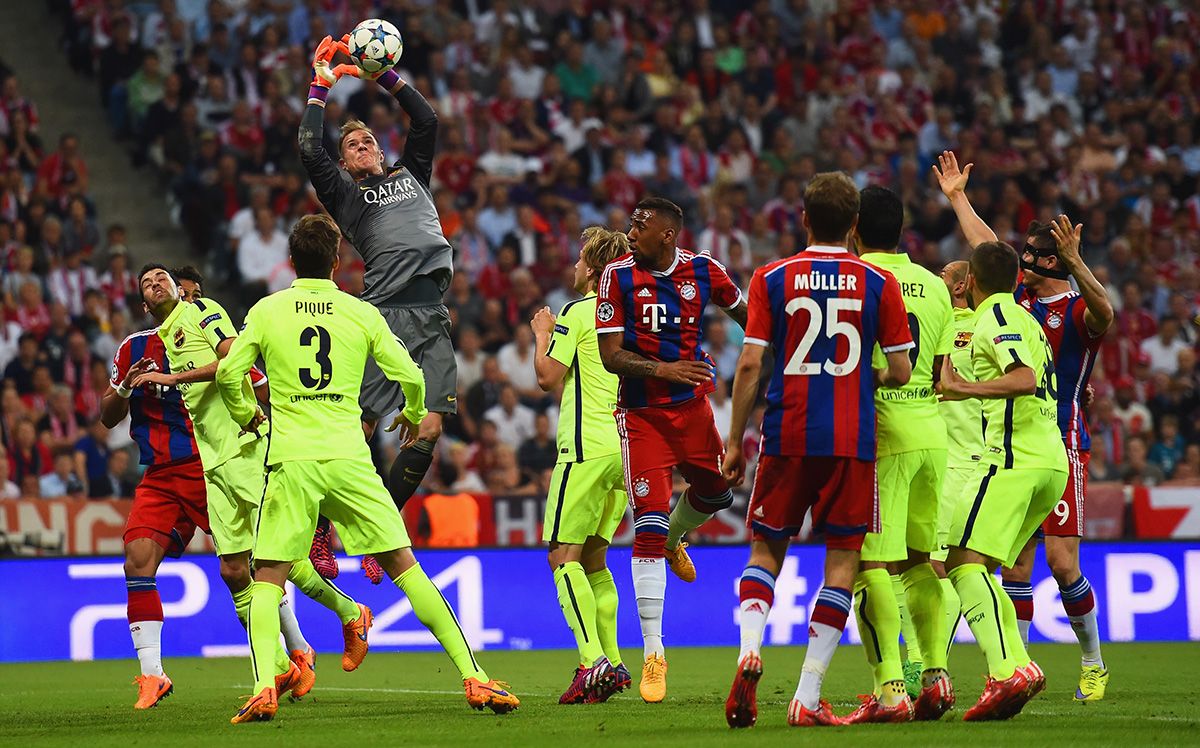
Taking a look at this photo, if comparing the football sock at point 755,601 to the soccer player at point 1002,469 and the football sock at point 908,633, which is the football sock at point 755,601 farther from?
the football sock at point 908,633

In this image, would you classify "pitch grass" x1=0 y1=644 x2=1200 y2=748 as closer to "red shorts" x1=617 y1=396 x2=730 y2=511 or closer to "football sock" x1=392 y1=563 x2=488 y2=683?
"football sock" x1=392 y1=563 x2=488 y2=683

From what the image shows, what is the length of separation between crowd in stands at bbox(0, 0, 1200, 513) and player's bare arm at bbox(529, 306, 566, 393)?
7.01 metres

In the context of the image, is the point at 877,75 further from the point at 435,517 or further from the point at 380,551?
the point at 380,551

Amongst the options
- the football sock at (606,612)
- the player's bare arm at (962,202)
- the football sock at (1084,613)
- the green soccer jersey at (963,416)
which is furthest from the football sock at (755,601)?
the green soccer jersey at (963,416)

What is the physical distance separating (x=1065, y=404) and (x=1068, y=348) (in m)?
0.32

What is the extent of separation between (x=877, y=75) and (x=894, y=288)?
16.9 metres

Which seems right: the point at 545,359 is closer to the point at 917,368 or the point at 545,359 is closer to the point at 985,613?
the point at 917,368

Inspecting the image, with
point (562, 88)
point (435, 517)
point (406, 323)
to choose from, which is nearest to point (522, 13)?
point (562, 88)

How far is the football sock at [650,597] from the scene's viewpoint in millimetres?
9219

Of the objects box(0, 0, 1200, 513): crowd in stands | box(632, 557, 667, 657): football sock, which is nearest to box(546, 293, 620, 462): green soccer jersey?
box(632, 557, 667, 657): football sock

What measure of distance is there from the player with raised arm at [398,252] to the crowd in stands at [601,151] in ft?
21.6

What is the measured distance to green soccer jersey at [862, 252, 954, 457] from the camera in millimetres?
7852

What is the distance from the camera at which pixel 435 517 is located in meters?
15.7

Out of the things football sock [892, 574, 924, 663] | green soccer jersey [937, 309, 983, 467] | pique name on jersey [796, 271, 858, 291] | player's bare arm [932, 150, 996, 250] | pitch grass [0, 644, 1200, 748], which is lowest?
pitch grass [0, 644, 1200, 748]
